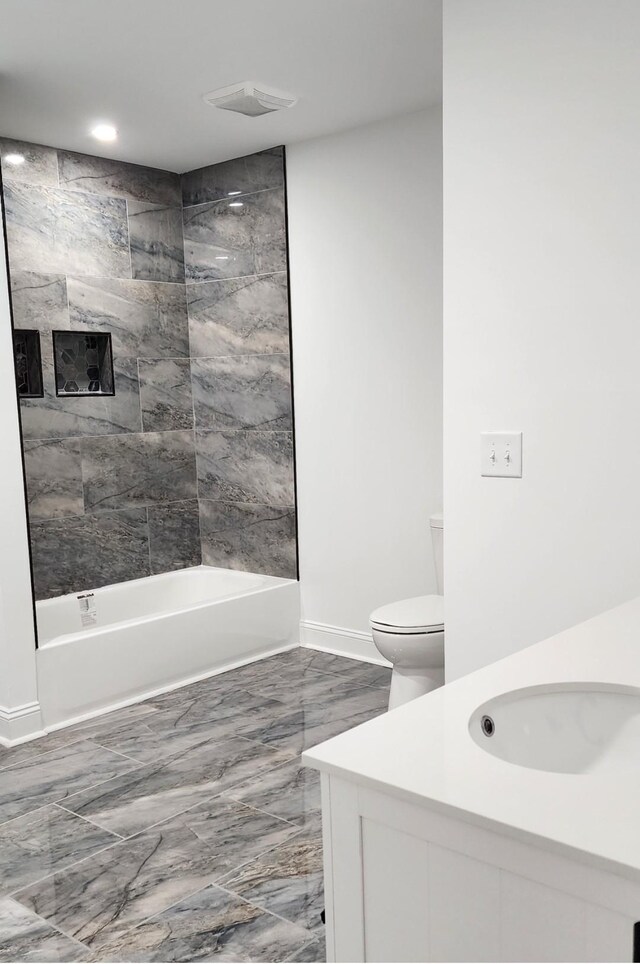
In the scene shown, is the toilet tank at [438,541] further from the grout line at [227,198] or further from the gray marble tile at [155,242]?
the gray marble tile at [155,242]

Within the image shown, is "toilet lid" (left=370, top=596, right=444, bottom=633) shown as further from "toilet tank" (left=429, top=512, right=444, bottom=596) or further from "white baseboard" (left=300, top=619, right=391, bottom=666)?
"white baseboard" (left=300, top=619, right=391, bottom=666)

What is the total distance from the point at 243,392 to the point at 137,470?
2.31 feet

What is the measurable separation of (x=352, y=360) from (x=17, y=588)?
1866mm

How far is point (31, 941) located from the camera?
2115mm

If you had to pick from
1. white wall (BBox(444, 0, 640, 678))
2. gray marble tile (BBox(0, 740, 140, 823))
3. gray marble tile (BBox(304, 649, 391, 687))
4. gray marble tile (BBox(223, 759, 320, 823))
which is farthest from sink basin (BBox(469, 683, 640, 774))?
gray marble tile (BBox(304, 649, 391, 687))

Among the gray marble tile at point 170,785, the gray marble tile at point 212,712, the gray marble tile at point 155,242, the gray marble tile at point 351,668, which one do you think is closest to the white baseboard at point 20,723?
the gray marble tile at point 212,712

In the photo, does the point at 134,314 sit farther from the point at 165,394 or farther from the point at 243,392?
the point at 243,392

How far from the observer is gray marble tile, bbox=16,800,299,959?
2199 millimetres

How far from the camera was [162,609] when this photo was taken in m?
4.65

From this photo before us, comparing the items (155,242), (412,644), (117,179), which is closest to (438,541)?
(412,644)

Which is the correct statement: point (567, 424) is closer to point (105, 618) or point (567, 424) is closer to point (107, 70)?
point (107, 70)

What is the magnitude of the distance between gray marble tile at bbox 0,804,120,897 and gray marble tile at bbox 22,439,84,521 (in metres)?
1.73

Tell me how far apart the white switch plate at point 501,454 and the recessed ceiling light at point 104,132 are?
2.41m

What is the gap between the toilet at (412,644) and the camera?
3.15 m
